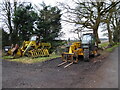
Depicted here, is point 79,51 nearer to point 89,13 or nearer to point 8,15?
point 89,13

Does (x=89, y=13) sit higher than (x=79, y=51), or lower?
higher

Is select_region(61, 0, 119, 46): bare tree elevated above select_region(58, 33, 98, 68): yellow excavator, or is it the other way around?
select_region(61, 0, 119, 46): bare tree

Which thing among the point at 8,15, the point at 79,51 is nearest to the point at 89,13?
the point at 79,51

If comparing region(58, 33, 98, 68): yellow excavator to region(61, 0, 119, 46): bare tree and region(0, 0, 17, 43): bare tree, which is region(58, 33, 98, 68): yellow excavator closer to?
region(61, 0, 119, 46): bare tree

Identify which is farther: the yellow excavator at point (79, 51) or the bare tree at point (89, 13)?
the bare tree at point (89, 13)

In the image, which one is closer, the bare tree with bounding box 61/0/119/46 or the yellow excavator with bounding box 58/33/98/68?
the yellow excavator with bounding box 58/33/98/68

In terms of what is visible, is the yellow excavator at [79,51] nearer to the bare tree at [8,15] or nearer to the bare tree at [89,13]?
the bare tree at [89,13]

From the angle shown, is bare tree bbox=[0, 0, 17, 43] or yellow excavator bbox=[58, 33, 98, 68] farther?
bare tree bbox=[0, 0, 17, 43]

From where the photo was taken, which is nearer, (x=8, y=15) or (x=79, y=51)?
(x=79, y=51)

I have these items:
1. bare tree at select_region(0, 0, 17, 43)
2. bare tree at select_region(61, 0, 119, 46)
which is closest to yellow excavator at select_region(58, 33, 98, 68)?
bare tree at select_region(61, 0, 119, 46)

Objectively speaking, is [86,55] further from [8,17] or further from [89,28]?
[8,17]

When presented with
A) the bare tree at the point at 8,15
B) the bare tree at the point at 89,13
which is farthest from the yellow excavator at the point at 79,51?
the bare tree at the point at 8,15

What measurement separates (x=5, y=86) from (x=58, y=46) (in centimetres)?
1254

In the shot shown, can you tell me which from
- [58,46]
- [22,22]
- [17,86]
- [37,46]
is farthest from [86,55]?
[22,22]
